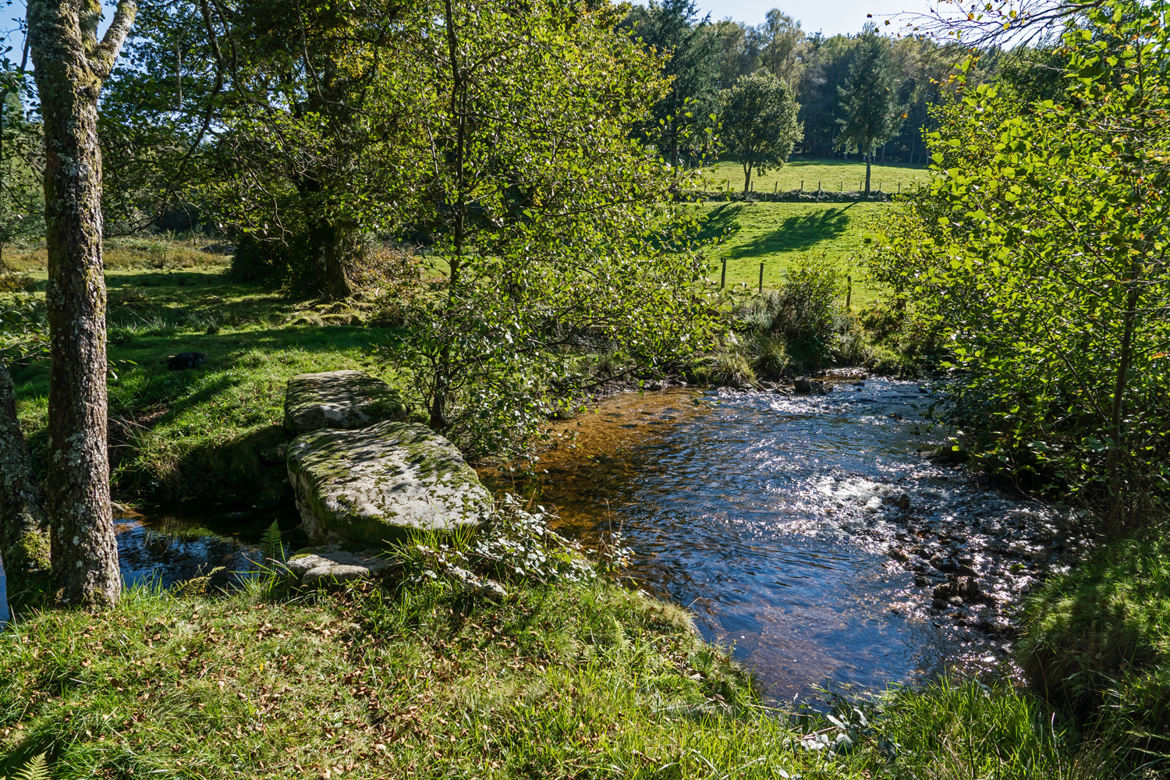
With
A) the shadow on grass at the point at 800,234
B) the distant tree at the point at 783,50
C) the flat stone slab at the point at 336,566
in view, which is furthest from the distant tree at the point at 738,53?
the flat stone slab at the point at 336,566

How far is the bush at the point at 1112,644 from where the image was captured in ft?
16.1

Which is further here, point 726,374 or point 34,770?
point 726,374

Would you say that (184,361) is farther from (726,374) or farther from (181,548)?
(726,374)

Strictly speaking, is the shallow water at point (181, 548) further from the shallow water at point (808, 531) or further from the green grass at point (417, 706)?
the shallow water at point (808, 531)

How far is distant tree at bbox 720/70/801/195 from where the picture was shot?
5588cm

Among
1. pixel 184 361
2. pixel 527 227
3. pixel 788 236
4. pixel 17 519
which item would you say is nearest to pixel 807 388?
pixel 527 227

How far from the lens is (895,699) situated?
19.6 feet

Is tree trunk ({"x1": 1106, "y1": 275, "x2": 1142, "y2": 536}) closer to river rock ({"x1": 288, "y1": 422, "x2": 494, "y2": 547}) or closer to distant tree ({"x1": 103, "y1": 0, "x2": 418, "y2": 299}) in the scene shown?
river rock ({"x1": 288, "y1": 422, "x2": 494, "y2": 547})

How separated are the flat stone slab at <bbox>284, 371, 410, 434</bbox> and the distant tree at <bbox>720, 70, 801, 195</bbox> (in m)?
52.1

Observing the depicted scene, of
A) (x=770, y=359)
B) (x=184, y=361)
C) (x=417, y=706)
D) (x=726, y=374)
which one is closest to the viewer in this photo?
(x=417, y=706)

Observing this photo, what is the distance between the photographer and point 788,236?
45.8 m

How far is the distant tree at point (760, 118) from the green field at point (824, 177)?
3.61 metres

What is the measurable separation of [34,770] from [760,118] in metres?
62.1

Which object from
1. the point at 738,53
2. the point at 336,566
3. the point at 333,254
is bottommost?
the point at 336,566
